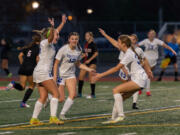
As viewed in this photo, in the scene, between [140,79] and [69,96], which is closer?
[140,79]

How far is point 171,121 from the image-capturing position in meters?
11.4

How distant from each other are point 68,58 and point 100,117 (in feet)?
4.98

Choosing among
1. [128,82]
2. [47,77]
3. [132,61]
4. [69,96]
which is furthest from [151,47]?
[47,77]

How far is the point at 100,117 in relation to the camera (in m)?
12.2

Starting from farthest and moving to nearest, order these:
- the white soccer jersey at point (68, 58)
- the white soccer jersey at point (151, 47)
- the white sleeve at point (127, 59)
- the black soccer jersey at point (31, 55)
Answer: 1. the white soccer jersey at point (151, 47)
2. the black soccer jersey at point (31, 55)
3. the white soccer jersey at point (68, 58)
4. the white sleeve at point (127, 59)

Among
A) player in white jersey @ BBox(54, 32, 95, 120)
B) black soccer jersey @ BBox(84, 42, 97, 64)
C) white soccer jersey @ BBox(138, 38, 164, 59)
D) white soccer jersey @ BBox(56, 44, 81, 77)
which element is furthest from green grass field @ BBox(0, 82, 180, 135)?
white soccer jersey @ BBox(138, 38, 164, 59)

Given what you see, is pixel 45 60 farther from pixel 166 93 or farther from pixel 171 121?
pixel 166 93

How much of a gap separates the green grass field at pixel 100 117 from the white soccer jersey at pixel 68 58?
104 centimetres

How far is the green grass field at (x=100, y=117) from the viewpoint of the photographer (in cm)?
1015

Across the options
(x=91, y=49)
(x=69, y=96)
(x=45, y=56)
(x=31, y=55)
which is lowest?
(x=69, y=96)

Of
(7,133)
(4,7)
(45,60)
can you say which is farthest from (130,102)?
(4,7)

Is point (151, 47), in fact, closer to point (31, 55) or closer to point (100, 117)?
point (31, 55)

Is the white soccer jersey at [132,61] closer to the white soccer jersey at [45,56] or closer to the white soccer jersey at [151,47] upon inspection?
the white soccer jersey at [45,56]

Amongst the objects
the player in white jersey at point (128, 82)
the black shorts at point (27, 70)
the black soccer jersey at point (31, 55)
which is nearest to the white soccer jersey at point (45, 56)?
the player in white jersey at point (128, 82)
